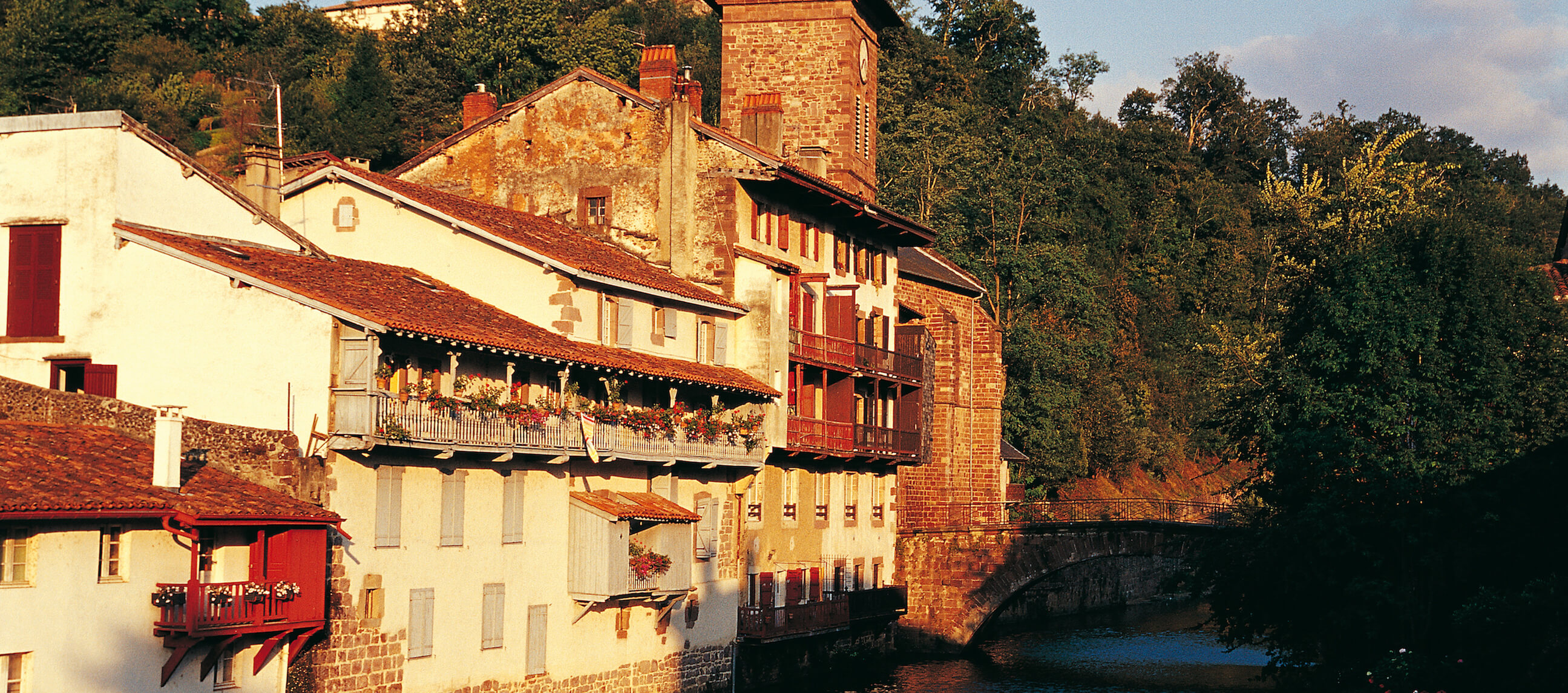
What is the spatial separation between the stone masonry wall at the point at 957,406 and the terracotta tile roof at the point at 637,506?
66.9 feet

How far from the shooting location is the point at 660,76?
162ft

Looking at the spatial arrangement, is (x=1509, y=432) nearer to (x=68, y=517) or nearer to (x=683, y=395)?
(x=683, y=395)

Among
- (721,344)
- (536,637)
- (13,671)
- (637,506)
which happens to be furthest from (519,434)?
(13,671)

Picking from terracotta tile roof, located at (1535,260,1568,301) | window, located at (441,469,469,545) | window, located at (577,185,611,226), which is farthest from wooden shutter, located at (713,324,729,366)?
terracotta tile roof, located at (1535,260,1568,301)

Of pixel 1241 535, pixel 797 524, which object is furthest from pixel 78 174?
pixel 1241 535

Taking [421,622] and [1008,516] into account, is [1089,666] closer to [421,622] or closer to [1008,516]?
[1008,516]

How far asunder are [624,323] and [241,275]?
39.1ft

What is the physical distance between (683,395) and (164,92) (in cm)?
6626

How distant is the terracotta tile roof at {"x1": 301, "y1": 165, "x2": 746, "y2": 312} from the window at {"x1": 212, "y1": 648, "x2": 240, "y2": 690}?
42.0ft

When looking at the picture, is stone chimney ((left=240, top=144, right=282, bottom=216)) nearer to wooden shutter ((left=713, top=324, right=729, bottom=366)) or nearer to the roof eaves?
the roof eaves

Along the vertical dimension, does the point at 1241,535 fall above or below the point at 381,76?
below

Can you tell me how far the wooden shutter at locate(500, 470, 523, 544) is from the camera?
3547cm

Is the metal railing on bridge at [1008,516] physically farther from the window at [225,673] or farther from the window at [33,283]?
the window at [33,283]

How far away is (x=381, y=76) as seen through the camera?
9131 centimetres
